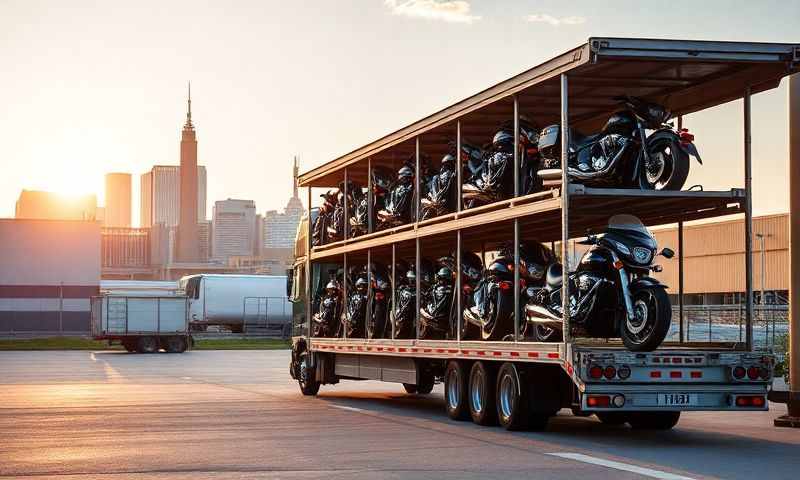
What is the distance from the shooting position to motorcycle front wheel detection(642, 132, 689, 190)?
1501 centimetres

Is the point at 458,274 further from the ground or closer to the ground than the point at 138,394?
further from the ground

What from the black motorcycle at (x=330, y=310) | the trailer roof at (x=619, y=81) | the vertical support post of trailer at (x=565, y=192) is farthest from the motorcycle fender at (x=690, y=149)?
the black motorcycle at (x=330, y=310)

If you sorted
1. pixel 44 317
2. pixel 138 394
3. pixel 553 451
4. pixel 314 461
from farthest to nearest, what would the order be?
pixel 44 317 < pixel 138 394 < pixel 553 451 < pixel 314 461

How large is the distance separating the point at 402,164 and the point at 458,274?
4726mm

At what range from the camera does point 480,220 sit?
1759 cm

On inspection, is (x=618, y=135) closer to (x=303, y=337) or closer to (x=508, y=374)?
(x=508, y=374)

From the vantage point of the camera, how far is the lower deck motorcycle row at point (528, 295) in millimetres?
15047

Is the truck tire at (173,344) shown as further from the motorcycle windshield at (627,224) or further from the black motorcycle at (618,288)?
the motorcycle windshield at (627,224)

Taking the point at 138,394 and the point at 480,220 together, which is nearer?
the point at 480,220

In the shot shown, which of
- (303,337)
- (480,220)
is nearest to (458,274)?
(480,220)

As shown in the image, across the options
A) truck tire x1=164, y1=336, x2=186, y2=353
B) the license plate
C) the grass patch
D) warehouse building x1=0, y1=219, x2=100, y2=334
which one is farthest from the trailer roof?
warehouse building x1=0, y1=219, x2=100, y2=334

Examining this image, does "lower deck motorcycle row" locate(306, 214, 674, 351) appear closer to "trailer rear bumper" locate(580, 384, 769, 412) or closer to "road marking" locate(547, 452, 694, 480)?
"trailer rear bumper" locate(580, 384, 769, 412)

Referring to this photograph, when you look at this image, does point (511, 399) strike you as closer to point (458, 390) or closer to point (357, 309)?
point (458, 390)

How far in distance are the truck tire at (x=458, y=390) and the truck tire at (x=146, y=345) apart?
40.7 metres
